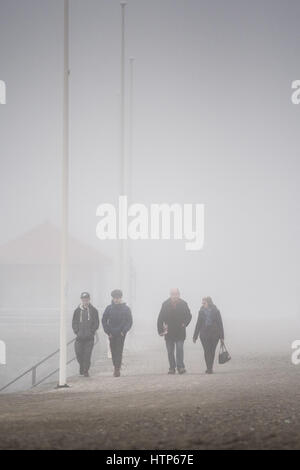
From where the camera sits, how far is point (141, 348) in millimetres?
28516

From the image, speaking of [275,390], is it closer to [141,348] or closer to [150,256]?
[141,348]

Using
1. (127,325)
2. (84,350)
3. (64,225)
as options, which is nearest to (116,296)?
(127,325)

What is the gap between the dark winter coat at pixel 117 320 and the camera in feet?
53.2

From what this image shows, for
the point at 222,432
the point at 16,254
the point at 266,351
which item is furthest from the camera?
the point at 16,254

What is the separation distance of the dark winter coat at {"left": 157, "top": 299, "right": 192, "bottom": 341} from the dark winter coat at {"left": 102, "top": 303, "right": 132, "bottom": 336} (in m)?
0.80

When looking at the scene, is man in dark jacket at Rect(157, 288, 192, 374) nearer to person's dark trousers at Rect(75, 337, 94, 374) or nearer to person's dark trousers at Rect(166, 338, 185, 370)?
person's dark trousers at Rect(166, 338, 185, 370)

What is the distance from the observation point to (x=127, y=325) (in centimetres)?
1620

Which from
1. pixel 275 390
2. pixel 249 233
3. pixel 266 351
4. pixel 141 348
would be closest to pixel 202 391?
pixel 275 390

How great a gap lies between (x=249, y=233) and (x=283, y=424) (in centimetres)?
17320

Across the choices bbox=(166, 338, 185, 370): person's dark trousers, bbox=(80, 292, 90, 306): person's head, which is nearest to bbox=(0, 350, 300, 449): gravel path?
bbox=(166, 338, 185, 370): person's dark trousers

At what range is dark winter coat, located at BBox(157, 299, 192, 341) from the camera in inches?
651

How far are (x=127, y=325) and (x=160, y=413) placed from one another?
5.53m

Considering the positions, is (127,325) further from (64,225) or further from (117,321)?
(64,225)
